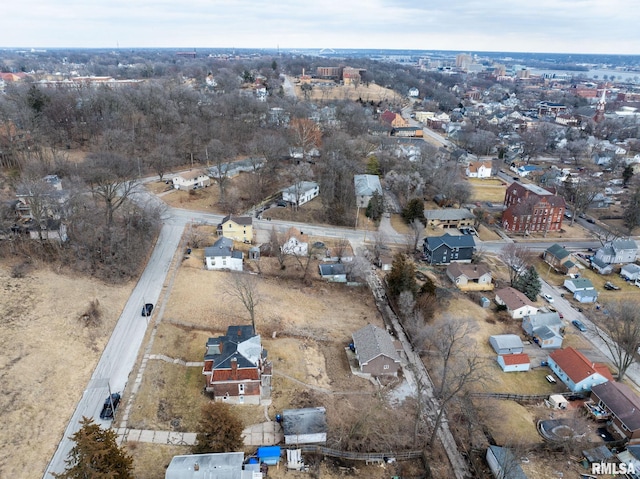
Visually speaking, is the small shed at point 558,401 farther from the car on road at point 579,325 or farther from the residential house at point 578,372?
the car on road at point 579,325

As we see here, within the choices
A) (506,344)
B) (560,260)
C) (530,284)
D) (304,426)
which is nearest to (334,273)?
(506,344)

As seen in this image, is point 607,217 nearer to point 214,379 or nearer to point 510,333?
point 510,333

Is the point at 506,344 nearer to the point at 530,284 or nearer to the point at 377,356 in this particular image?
the point at 530,284

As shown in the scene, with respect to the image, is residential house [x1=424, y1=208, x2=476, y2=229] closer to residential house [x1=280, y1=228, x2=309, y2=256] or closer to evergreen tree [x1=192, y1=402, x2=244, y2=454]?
residential house [x1=280, y1=228, x2=309, y2=256]

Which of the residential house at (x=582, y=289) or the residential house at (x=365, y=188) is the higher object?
the residential house at (x=365, y=188)

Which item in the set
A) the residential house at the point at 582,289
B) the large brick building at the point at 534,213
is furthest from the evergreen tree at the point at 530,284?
the large brick building at the point at 534,213

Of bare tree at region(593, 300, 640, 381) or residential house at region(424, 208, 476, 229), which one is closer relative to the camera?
bare tree at region(593, 300, 640, 381)

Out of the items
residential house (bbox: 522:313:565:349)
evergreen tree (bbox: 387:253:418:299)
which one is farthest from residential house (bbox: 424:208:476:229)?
residential house (bbox: 522:313:565:349)
